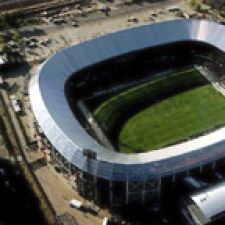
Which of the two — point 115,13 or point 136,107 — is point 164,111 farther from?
point 115,13

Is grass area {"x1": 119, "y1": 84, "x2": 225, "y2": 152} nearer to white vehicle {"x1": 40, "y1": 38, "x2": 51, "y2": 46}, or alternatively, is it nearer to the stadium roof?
the stadium roof

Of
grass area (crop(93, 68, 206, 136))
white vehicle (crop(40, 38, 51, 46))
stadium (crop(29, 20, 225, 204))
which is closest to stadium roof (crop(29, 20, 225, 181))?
stadium (crop(29, 20, 225, 204))

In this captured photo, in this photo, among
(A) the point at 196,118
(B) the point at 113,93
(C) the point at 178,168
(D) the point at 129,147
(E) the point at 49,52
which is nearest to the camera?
(C) the point at 178,168

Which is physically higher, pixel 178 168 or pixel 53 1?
pixel 53 1

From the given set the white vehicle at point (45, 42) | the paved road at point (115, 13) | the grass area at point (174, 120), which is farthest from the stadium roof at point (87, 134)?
the paved road at point (115, 13)

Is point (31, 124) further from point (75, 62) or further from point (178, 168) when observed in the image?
point (178, 168)

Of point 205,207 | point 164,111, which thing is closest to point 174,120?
point 164,111

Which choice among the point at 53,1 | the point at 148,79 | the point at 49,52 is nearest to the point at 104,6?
the point at 53,1
